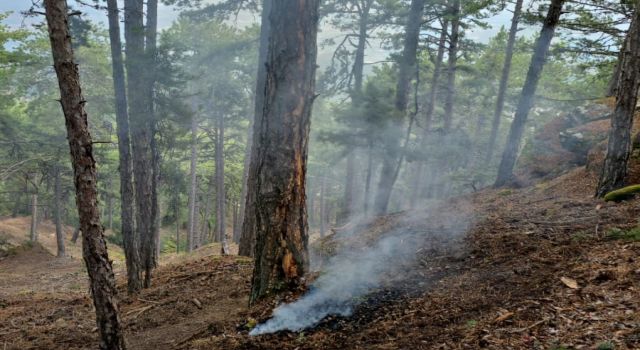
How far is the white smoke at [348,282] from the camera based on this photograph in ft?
15.8

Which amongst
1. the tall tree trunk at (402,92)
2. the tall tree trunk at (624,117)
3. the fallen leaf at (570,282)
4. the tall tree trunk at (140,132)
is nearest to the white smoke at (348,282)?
the fallen leaf at (570,282)

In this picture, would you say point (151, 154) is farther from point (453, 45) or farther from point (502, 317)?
point (453, 45)

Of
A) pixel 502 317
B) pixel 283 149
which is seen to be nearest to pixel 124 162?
pixel 283 149

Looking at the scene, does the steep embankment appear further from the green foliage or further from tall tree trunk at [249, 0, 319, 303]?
tall tree trunk at [249, 0, 319, 303]

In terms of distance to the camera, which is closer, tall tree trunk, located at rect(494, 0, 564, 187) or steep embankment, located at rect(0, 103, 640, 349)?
steep embankment, located at rect(0, 103, 640, 349)

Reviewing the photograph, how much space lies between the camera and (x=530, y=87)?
13086 millimetres

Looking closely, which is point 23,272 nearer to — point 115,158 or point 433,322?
point 115,158

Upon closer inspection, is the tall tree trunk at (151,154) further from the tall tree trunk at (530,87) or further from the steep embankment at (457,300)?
the tall tree trunk at (530,87)

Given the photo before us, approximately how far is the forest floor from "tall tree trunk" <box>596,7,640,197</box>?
0.65 metres

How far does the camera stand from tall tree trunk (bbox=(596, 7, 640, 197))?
7625mm

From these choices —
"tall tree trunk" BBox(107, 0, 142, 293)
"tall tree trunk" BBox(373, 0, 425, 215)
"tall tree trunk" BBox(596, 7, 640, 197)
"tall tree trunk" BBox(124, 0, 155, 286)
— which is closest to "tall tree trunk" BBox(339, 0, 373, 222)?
"tall tree trunk" BBox(373, 0, 425, 215)

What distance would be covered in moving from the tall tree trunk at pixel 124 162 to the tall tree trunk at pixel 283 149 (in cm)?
458

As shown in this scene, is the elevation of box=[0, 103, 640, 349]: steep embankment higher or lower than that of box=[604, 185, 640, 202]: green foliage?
lower

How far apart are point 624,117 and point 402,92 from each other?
26.6 ft
